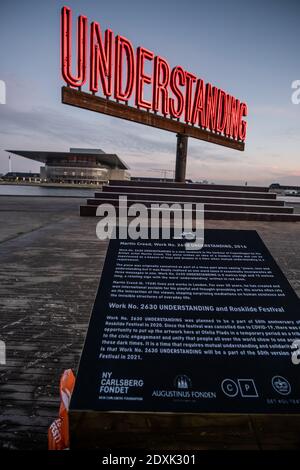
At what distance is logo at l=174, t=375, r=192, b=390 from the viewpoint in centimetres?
161

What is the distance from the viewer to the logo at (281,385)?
162cm

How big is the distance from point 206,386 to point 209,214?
482 inches

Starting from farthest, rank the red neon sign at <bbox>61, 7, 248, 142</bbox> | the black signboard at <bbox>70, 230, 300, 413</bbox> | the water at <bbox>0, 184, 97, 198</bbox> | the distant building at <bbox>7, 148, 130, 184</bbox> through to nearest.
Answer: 1. the distant building at <bbox>7, 148, 130, 184</bbox>
2. the water at <bbox>0, 184, 97, 198</bbox>
3. the red neon sign at <bbox>61, 7, 248, 142</bbox>
4. the black signboard at <bbox>70, 230, 300, 413</bbox>

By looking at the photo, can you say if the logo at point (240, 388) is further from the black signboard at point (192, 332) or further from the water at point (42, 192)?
the water at point (42, 192)

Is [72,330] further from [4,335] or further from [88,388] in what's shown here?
[88,388]

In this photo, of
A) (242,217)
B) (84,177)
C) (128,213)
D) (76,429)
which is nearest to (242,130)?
(242,217)

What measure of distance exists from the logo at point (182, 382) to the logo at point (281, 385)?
20.0 inches

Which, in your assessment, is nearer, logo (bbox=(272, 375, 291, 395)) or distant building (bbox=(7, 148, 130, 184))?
logo (bbox=(272, 375, 291, 395))

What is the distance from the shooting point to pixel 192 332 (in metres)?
1.89

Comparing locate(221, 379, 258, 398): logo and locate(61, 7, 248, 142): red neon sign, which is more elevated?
locate(61, 7, 248, 142): red neon sign

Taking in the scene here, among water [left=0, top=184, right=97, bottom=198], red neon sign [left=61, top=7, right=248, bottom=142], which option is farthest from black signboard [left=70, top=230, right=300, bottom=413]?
water [left=0, top=184, right=97, bottom=198]

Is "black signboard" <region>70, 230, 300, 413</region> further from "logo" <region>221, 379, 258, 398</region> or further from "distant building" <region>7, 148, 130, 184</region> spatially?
"distant building" <region>7, 148, 130, 184</region>

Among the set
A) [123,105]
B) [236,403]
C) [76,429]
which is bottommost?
[76,429]

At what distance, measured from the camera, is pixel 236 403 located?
156 cm
